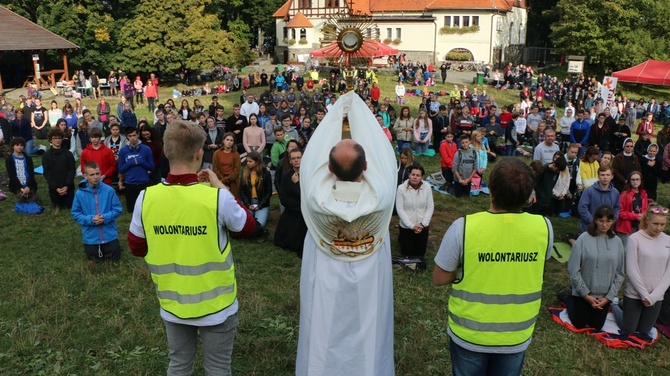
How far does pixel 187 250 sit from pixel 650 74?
29.9 m

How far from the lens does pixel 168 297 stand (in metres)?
3.37

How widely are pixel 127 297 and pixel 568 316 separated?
5.02 metres

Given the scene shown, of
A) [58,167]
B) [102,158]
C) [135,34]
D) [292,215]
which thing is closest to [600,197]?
[292,215]

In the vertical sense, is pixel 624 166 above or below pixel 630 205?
above

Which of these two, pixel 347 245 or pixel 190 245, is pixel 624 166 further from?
pixel 190 245

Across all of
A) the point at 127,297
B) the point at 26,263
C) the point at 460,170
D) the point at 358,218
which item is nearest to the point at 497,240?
the point at 358,218

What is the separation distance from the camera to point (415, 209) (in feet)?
26.4

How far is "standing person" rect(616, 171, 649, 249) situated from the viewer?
7883 mm

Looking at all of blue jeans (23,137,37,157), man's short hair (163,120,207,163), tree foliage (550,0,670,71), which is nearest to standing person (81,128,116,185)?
blue jeans (23,137,37,157)

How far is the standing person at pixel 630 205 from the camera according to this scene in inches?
310

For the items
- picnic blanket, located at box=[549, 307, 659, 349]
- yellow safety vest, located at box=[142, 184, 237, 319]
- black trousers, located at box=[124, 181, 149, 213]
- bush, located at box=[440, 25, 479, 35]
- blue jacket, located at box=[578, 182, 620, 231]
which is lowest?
picnic blanket, located at box=[549, 307, 659, 349]

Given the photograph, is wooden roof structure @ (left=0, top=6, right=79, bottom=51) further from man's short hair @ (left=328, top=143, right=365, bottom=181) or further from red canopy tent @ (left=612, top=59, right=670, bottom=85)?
man's short hair @ (left=328, top=143, right=365, bottom=181)

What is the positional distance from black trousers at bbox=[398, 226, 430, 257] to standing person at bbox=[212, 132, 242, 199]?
3040 mm

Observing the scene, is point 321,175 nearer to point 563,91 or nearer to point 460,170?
point 460,170
